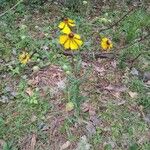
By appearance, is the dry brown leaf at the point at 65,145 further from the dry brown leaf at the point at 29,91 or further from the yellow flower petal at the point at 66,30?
the yellow flower petal at the point at 66,30

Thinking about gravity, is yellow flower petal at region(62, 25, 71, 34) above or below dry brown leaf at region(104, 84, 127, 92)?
above

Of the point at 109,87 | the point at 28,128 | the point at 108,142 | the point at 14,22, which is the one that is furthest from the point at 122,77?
the point at 14,22

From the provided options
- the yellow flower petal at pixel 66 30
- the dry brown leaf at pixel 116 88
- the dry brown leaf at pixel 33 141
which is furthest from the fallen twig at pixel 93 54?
the dry brown leaf at pixel 33 141

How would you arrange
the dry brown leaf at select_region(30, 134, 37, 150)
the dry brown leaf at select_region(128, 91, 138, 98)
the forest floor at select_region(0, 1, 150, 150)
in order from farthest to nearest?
the dry brown leaf at select_region(128, 91, 138, 98)
the forest floor at select_region(0, 1, 150, 150)
the dry brown leaf at select_region(30, 134, 37, 150)

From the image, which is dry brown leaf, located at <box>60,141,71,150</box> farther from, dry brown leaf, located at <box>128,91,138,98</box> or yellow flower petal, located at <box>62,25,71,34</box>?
yellow flower petal, located at <box>62,25,71,34</box>

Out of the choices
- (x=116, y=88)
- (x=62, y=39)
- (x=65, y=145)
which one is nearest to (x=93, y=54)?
(x=116, y=88)

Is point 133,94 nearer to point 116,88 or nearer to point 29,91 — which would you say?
point 116,88

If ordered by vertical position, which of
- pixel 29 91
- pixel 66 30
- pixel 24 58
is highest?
pixel 66 30

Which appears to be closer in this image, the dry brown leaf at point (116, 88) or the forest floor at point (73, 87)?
the forest floor at point (73, 87)

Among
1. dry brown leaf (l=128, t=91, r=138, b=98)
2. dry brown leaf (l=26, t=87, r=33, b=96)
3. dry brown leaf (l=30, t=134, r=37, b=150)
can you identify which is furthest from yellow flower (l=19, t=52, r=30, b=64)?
dry brown leaf (l=128, t=91, r=138, b=98)
